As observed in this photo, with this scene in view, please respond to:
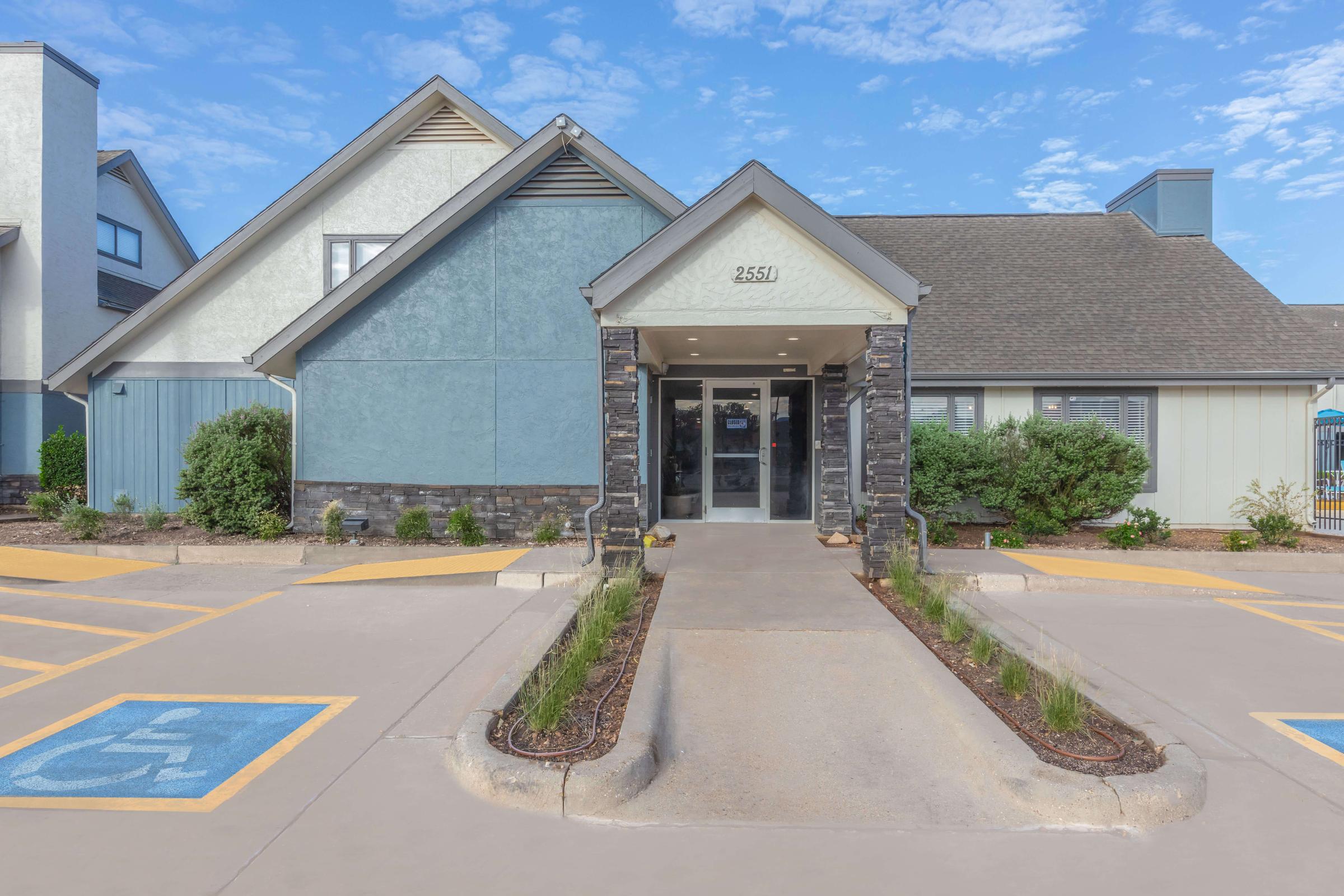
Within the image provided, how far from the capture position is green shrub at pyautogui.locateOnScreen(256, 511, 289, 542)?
11.3m

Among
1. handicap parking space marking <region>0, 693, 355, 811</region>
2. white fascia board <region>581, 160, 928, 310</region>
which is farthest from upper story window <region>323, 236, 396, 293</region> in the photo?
handicap parking space marking <region>0, 693, 355, 811</region>

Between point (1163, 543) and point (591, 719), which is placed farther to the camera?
point (1163, 543)

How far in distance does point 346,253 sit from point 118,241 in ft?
30.1

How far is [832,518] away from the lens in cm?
1189

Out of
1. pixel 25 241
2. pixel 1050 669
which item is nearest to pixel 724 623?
pixel 1050 669

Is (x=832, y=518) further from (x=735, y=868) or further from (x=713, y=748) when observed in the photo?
(x=735, y=868)

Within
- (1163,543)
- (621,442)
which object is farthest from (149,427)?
(1163,543)

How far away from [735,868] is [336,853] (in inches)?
69.2

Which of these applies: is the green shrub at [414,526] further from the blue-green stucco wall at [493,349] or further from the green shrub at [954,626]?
the green shrub at [954,626]

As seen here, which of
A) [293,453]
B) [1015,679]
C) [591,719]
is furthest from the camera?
[293,453]

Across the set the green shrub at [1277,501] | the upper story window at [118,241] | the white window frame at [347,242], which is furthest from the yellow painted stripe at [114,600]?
the green shrub at [1277,501]

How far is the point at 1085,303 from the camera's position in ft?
47.8

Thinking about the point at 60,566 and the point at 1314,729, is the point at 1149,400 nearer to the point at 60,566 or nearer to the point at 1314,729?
the point at 1314,729

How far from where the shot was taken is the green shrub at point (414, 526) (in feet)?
37.1
